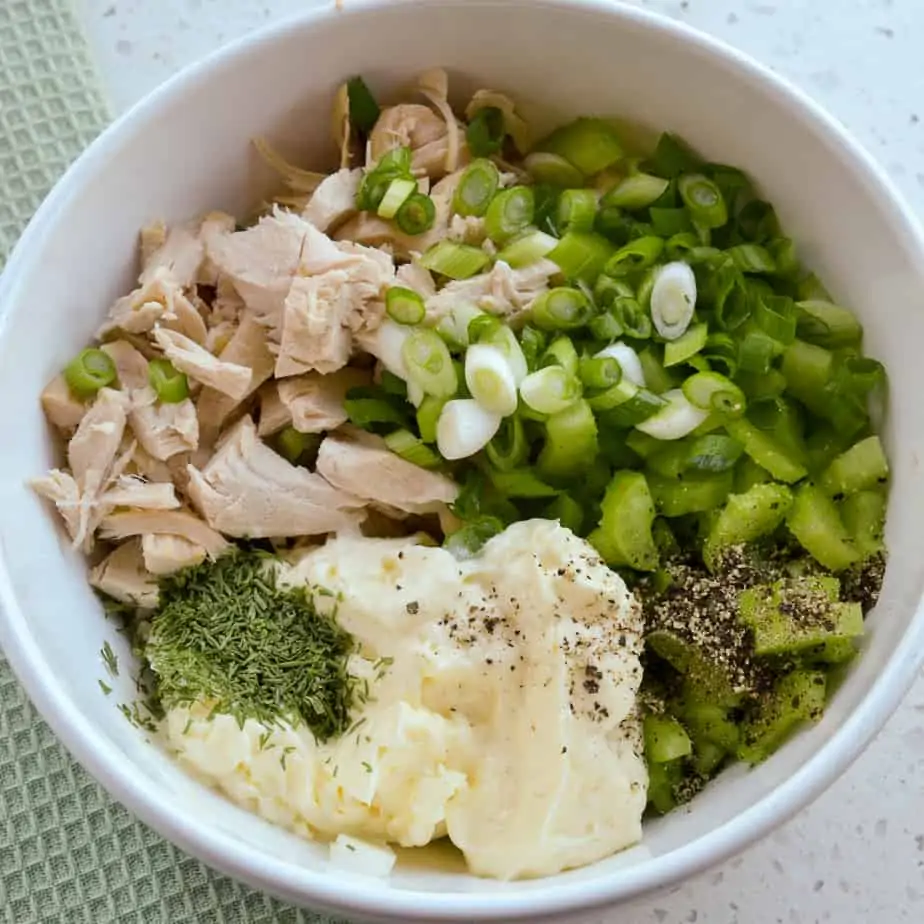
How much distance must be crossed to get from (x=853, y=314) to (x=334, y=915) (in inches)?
39.0

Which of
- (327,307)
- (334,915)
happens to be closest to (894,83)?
(327,307)

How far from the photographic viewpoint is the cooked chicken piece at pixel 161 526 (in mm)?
1595

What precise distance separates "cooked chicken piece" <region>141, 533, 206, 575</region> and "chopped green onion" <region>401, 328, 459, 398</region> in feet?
1.17

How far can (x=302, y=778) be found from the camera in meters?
1.47

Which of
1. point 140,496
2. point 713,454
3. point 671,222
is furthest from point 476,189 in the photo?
point 140,496

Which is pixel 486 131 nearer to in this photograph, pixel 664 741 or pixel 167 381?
pixel 167 381

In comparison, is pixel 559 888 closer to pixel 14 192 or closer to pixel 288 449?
pixel 288 449

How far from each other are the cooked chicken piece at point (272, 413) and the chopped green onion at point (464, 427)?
21 cm

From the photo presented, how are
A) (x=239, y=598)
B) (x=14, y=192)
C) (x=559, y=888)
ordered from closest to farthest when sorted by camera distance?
1. (x=559, y=888)
2. (x=239, y=598)
3. (x=14, y=192)

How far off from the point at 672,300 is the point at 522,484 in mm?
315

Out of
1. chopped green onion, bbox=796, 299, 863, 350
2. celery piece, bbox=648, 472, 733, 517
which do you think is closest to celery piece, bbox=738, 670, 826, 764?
celery piece, bbox=648, 472, 733, 517

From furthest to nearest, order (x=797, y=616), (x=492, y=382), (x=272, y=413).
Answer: (x=272, y=413) → (x=492, y=382) → (x=797, y=616)

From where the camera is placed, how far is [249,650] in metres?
1.56

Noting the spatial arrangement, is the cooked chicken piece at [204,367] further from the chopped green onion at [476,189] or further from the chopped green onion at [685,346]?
the chopped green onion at [685,346]
